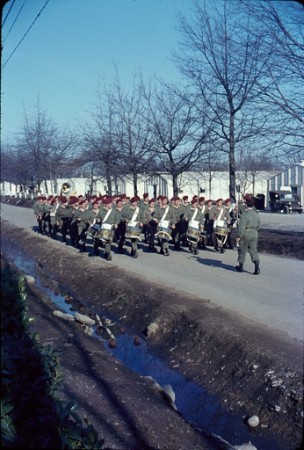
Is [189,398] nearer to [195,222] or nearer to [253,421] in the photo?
[253,421]

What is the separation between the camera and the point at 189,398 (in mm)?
6758

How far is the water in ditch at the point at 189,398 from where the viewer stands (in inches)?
226

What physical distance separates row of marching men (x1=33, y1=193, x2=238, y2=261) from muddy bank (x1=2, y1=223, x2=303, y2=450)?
314 centimetres

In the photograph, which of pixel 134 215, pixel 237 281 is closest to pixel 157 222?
pixel 134 215

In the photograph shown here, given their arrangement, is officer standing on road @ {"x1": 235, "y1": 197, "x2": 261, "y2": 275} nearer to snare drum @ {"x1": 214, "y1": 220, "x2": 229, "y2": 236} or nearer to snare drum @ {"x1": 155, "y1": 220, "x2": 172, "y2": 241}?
snare drum @ {"x1": 214, "y1": 220, "x2": 229, "y2": 236}

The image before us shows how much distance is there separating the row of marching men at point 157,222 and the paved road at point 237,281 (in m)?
0.59

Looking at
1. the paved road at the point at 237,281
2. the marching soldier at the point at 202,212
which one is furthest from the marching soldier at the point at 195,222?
the paved road at the point at 237,281

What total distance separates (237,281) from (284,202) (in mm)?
32930

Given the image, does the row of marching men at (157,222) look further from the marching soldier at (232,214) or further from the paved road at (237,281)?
the paved road at (237,281)

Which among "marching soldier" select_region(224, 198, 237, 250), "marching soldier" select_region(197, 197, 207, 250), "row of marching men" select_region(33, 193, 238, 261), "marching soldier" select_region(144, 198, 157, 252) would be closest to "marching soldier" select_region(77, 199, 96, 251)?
"row of marching men" select_region(33, 193, 238, 261)

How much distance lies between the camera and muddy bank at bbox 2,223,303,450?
5812 mm

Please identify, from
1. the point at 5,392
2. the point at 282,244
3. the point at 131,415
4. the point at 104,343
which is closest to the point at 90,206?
the point at 282,244

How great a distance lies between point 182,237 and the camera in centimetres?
1820

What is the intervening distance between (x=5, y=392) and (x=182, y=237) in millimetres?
14981
